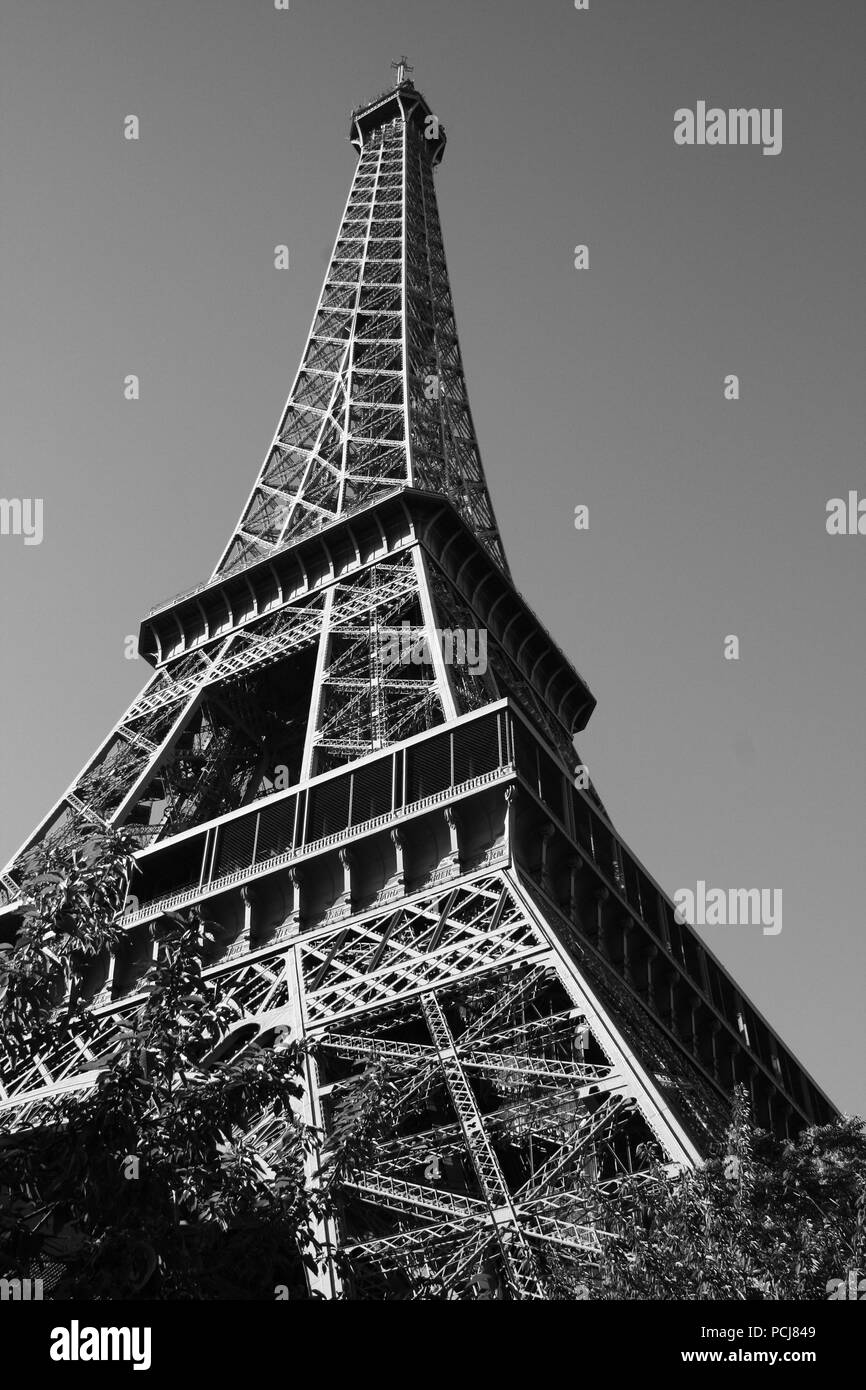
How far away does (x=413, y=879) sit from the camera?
94.0ft

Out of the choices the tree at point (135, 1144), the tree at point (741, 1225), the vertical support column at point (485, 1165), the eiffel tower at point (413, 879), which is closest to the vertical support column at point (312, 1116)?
the eiffel tower at point (413, 879)

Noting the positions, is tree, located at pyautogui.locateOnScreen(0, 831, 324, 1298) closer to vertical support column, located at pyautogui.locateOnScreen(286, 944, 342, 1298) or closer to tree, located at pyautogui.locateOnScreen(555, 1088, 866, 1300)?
vertical support column, located at pyautogui.locateOnScreen(286, 944, 342, 1298)

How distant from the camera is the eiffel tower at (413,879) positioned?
20.3 metres

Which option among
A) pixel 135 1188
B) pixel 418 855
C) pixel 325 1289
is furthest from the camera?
pixel 418 855

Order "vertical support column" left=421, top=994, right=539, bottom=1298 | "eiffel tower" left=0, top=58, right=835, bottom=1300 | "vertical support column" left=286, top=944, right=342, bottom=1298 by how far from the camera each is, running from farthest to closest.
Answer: "eiffel tower" left=0, top=58, right=835, bottom=1300, "vertical support column" left=421, top=994, right=539, bottom=1298, "vertical support column" left=286, top=944, right=342, bottom=1298

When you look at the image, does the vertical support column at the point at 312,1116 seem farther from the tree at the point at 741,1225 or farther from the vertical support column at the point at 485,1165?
the tree at the point at 741,1225

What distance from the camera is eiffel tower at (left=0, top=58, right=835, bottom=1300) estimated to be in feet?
66.7

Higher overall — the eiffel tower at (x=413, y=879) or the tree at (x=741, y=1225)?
the eiffel tower at (x=413, y=879)

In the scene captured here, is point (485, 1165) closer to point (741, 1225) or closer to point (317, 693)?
point (741, 1225)

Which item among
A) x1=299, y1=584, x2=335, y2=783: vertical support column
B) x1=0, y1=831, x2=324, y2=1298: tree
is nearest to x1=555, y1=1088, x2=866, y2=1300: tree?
x1=0, y1=831, x2=324, y2=1298: tree

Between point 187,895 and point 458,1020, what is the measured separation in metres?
7.91

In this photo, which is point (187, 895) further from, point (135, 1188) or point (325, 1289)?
point (135, 1188)
